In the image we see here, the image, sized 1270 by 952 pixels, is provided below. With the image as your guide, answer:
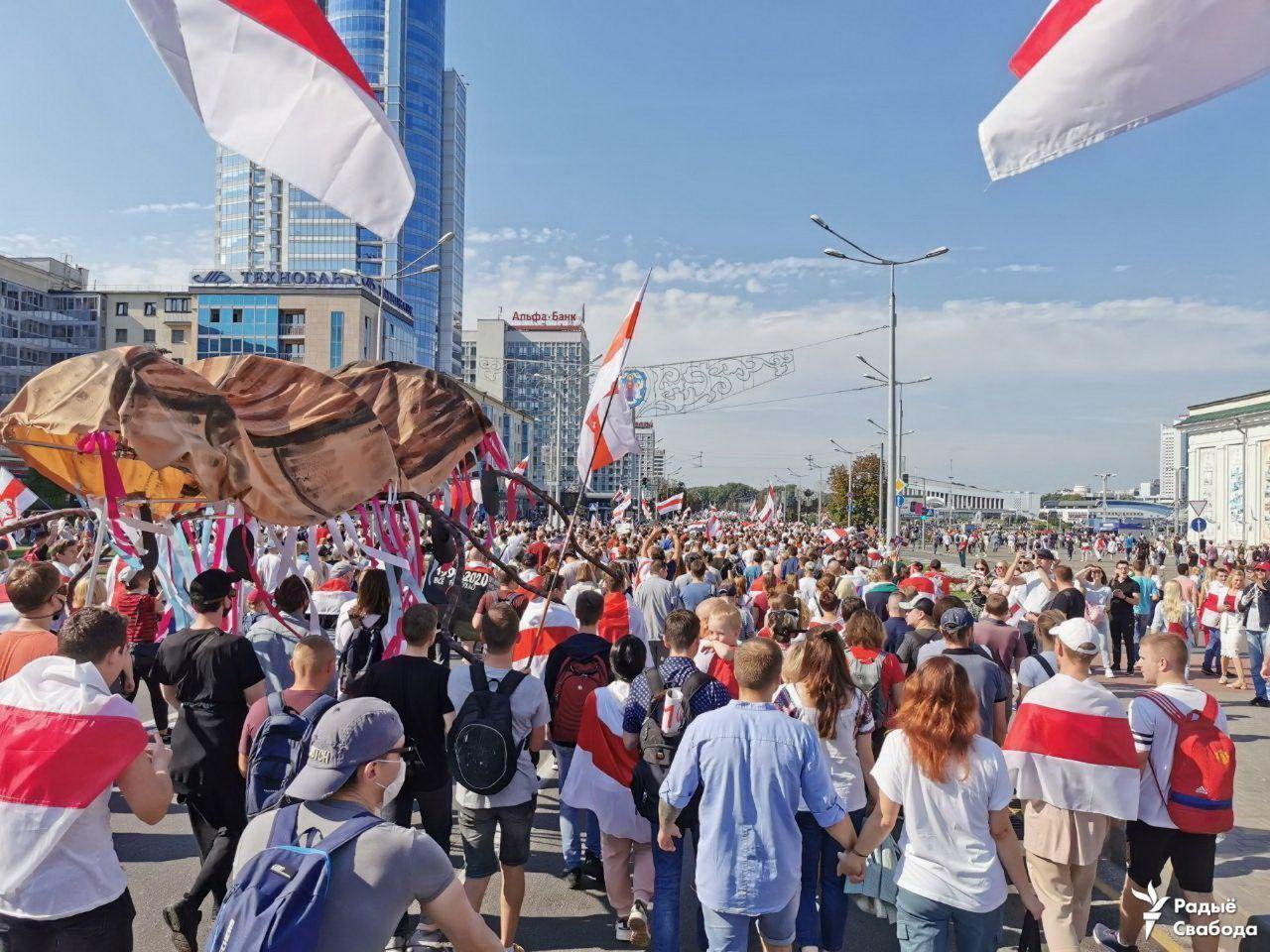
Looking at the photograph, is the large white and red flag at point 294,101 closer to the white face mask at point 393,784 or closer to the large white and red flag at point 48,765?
the large white and red flag at point 48,765

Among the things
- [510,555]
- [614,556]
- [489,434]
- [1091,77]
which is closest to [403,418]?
[489,434]

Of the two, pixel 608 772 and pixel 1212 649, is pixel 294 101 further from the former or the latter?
pixel 1212 649

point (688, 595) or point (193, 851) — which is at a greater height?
point (688, 595)

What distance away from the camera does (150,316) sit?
75625 mm

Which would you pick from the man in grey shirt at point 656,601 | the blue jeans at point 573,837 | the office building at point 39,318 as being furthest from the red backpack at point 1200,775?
the office building at point 39,318

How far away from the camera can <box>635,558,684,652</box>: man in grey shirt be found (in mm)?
9406

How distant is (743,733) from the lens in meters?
3.66

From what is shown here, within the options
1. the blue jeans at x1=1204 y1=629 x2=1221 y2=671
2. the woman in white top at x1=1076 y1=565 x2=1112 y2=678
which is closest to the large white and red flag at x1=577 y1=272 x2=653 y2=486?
the woman in white top at x1=1076 y1=565 x2=1112 y2=678

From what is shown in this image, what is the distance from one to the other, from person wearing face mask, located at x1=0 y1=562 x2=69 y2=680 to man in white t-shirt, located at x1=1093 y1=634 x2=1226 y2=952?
18.0 feet

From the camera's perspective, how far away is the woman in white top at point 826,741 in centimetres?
441

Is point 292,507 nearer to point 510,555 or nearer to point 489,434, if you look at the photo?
point 489,434

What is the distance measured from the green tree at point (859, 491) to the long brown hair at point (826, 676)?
6110 centimetres

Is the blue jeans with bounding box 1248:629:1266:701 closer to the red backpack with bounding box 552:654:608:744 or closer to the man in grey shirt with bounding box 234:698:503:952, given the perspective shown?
the red backpack with bounding box 552:654:608:744

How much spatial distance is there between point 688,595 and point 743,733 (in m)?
6.58
